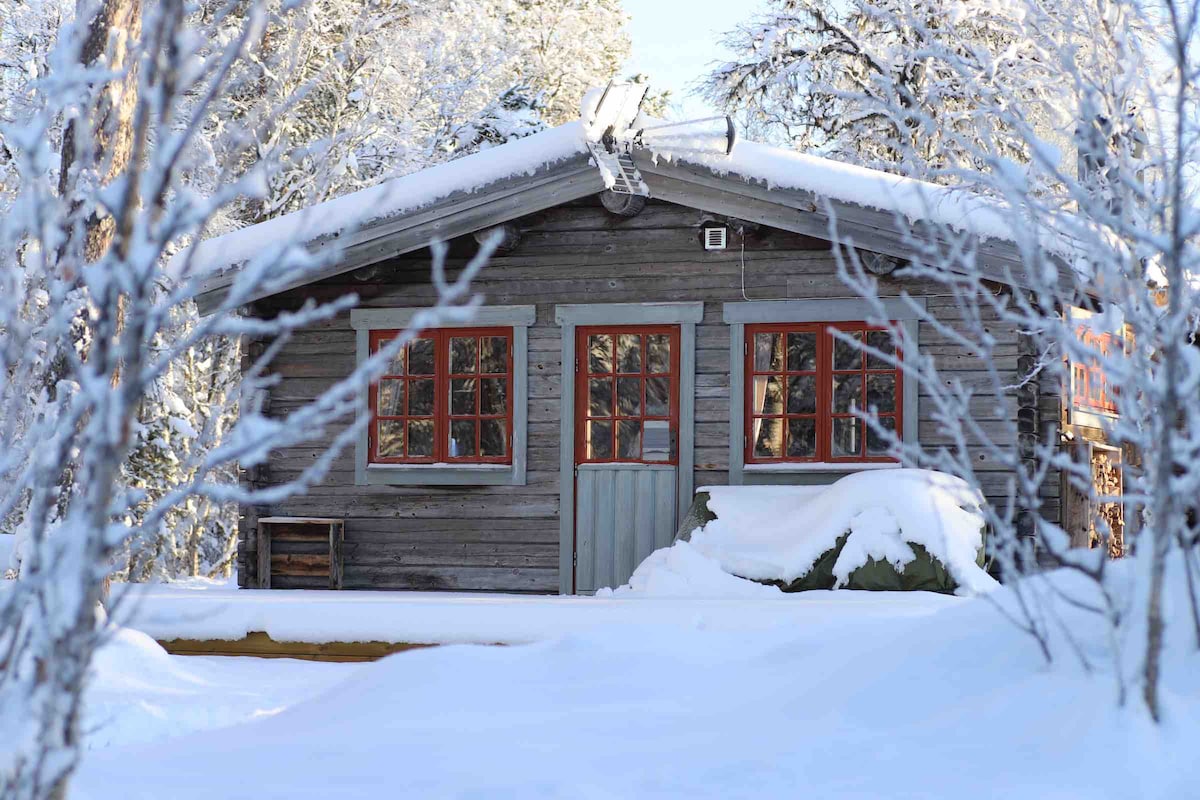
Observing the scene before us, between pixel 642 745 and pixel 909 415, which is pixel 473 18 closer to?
pixel 909 415

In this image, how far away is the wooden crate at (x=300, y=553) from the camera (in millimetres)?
10531

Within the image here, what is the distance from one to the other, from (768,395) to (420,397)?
2774mm

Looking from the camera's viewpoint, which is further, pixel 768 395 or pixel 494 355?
pixel 494 355

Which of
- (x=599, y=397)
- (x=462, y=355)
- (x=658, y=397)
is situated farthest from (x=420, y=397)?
(x=658, y=397)

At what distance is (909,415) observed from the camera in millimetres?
9727

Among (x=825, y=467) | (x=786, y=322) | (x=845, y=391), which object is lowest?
(x=825, y=467)

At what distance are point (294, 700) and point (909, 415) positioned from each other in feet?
16.7

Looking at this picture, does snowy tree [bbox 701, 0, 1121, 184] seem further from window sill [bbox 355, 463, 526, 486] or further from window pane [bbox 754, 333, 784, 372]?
window sill [bbox 355, 463, 526, 486]

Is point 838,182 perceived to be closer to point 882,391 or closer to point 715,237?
point 715,237

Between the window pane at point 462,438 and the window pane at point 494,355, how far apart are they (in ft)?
1.46

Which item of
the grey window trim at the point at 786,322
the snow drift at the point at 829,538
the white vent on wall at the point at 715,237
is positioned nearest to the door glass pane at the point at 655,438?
the grey window trim at the point at 786,322

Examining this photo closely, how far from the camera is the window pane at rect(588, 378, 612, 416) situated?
10.3 m

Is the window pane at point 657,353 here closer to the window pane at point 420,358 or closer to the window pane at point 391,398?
the window pane at point 420,358

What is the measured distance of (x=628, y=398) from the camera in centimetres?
1027
